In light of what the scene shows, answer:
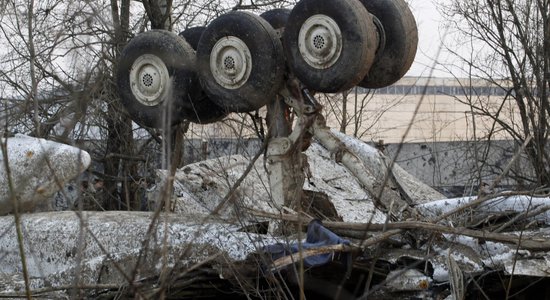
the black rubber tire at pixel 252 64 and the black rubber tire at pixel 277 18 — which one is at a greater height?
the black rubber tire at pixel 277 18

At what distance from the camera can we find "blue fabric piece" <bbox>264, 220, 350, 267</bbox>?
388cm

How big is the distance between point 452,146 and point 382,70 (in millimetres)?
8334

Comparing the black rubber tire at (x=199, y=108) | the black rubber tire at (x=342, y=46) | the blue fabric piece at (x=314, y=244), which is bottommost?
the blue fabric piece at (x=314, y=244)

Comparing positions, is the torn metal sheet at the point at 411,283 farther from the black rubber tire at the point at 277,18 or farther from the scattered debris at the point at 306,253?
the black rubber tire at the point at 277,18

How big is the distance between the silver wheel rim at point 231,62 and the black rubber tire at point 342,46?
0.28m

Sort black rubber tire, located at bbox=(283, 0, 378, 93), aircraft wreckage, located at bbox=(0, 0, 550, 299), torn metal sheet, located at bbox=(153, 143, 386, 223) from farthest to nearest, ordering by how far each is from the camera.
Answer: torn metal sheet, located at bbox=(153, 143, 386, 223)
black rubber tire, located at bbox=(283, 0, 378, 93)
aircraft wreckage, located at bbox=(0, 0, 550, 299)

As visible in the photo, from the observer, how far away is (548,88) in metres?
9.23

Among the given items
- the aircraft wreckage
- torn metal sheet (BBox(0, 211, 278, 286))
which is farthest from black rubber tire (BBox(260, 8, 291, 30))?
torn metal sheet (BBox(0, 211, 278, 286))

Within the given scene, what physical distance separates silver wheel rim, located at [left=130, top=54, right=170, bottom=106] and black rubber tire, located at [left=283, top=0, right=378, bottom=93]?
92 centimetres

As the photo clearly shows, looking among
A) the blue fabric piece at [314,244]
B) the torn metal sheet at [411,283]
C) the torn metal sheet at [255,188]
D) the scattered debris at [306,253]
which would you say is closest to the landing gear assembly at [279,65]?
the torn metal sheet at [255,188]

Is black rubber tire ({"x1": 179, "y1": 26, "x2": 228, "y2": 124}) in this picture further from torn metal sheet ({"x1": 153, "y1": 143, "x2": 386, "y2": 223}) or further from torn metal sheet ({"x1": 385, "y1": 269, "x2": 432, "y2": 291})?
torn metal sheet ({"x1": 385, "y1": 269, "x2": 432, "y2": 291})

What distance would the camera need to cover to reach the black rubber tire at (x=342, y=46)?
5.21m

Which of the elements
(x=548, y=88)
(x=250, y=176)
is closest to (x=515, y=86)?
(x=548, y=88)

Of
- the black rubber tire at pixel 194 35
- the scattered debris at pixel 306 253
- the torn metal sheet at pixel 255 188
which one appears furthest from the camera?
the black rubber tire at pixel 194 35
